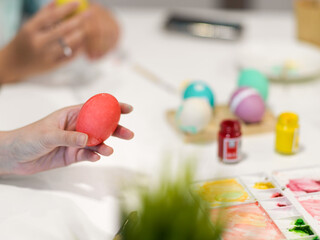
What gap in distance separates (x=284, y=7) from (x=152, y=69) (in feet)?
5.64

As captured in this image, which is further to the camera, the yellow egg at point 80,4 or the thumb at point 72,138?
the yellow egg at point 80,4

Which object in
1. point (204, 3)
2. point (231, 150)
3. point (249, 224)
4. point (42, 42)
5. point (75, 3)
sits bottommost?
point (249, 224)

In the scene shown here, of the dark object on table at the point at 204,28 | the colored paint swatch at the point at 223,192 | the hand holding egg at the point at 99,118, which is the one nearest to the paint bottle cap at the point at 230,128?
the colored paint swatch at the point at 223,192

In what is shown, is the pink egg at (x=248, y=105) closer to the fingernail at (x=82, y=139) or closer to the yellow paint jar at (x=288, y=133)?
the yellow paint jar at (x=288, y=133)

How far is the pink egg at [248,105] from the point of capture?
1.08 metres

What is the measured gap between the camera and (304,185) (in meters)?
0.87

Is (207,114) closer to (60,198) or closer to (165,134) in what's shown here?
(165,134)

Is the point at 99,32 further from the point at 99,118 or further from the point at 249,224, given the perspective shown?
the point at 249,224

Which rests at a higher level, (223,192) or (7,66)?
(7,66)

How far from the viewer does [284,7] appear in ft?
9.45

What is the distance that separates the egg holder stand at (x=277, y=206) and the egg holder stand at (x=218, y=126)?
18cm

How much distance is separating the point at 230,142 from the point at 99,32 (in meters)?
0.64

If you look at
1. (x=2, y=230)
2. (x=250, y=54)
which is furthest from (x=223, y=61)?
(x=2, y=230)

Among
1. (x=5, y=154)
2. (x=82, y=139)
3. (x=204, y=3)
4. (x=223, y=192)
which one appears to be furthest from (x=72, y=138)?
(x=204, y=3)
